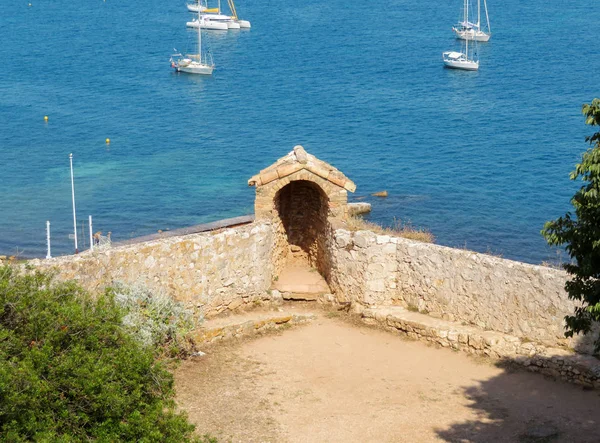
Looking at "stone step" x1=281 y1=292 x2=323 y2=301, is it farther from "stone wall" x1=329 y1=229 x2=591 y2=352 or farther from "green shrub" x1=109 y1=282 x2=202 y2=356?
"green shrub" x1=109 y1=282 x2=202 y2=356

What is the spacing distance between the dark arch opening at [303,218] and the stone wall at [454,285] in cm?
148

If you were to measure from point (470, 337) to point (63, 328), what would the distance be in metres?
8.32

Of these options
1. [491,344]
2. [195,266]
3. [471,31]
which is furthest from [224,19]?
[491,344]

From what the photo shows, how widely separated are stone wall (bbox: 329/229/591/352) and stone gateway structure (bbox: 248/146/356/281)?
80 centimetres

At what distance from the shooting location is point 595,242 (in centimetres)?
1049

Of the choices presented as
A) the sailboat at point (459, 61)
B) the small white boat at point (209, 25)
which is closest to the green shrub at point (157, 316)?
the sailboat at point (459, 61)

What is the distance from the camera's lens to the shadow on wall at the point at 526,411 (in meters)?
14.2

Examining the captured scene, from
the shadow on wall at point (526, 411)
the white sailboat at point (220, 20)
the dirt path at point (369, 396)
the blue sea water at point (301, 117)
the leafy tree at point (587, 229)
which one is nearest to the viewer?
the leafy tree at point (587, 229)

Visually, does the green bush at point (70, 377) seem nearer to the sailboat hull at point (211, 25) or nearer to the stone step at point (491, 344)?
the stone step at point (491, 344)

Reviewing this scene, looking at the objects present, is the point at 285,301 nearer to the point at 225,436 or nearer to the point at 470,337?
the point at 470,337

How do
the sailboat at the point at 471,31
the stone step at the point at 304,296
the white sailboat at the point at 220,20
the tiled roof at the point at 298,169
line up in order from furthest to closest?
the white sailboat at the point at 220,20 < the sailboat at the point at 471,31 < the stone step at the point at 304,296 < the tiled roof at the point at 298,169

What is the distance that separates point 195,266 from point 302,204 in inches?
170

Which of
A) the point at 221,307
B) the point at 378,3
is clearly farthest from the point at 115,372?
the point at 378,3

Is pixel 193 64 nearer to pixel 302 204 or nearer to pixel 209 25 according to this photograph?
pixel 209 25
